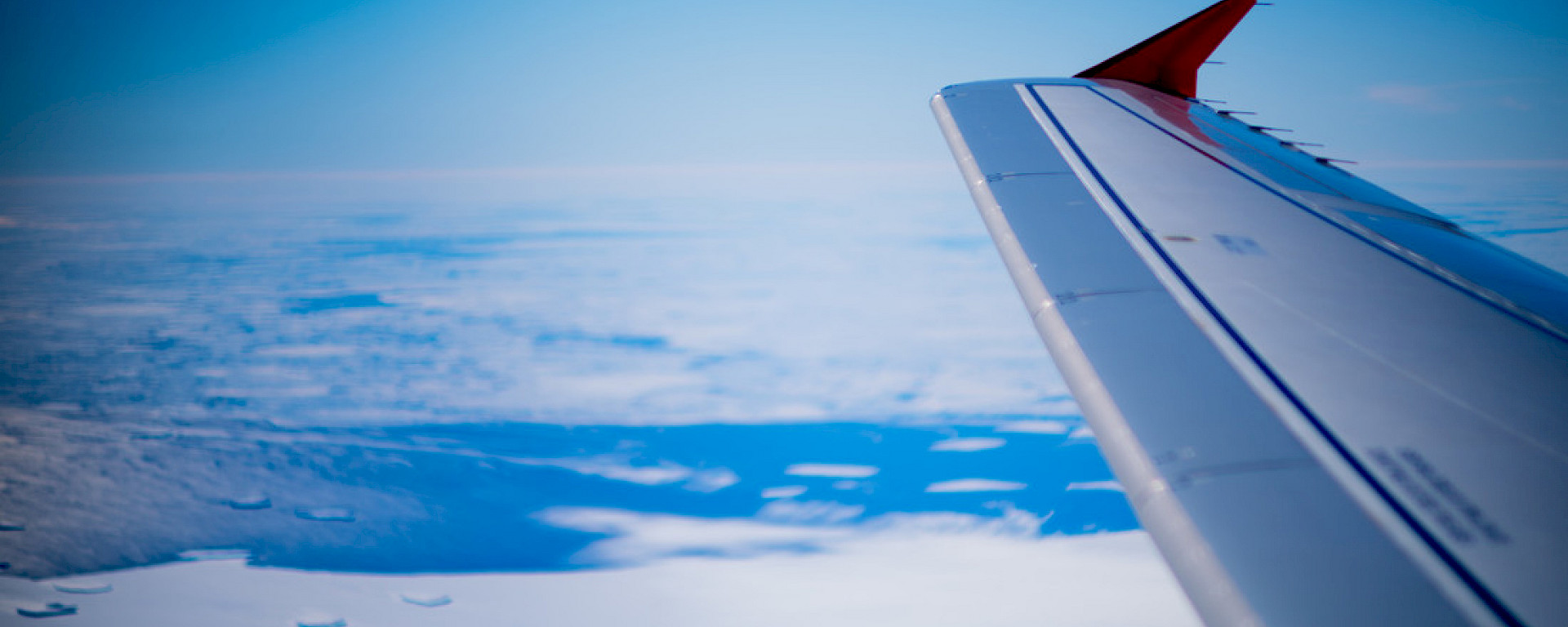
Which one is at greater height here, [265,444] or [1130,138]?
[1130,138]

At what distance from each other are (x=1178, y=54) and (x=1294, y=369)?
224 cm

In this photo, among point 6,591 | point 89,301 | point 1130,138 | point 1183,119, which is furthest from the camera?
point 89,301

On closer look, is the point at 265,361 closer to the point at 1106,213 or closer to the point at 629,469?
the point at 629,469

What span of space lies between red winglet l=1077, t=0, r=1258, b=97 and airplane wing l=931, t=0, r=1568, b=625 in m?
0.60

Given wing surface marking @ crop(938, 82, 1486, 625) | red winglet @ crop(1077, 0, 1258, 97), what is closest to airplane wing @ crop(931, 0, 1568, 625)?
wing surface marking @ crop(938, 82, 1486, 625)

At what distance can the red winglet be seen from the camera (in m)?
2.51

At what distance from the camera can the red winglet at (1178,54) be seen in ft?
8.24

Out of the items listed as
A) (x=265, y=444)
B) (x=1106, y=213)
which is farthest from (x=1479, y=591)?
(x=265, y=444)

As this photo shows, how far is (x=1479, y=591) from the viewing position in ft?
2.19

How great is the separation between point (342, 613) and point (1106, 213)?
6.93m

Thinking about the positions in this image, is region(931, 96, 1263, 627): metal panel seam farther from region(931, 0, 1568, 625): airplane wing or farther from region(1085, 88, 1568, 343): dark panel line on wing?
region(1085, 88, 1568, 343): dark panel line on wing

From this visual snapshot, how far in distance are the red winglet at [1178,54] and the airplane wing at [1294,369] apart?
604 mm

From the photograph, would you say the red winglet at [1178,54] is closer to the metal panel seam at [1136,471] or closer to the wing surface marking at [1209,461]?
the wing surface marking at [1209,461]

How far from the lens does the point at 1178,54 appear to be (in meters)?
2.82
